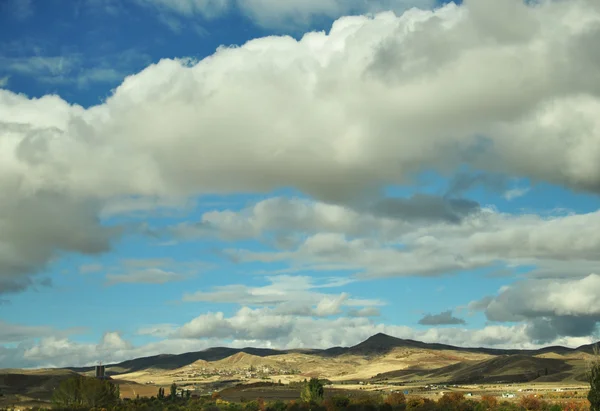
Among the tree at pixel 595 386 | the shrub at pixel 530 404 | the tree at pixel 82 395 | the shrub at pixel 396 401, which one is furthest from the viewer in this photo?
the tree at pixel 82 395

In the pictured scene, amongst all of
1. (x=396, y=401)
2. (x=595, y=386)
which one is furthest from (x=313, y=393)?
(x=595, y=386)

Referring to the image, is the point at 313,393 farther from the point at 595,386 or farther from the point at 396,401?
the point at 595,386

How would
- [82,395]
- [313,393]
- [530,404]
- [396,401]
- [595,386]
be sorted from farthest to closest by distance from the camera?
[82,395]
[313,393]
[396,401]
[530,404]
[595,386]

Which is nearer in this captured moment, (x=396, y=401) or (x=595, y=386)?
(x=595, y=386)

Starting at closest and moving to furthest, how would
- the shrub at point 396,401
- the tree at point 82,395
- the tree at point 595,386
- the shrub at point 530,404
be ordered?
the tree at point 595,386 → the shrub at point 530,404 → the shrub at point 396,401 → the tree at point 82,395

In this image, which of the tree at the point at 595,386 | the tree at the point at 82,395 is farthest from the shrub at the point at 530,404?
the tree at the point at 82,395

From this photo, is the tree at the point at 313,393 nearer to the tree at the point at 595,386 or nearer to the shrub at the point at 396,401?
the shrub at the point at 396,401

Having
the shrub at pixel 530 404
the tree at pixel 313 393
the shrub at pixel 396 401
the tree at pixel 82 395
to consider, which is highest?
the tree at pixel 82 395

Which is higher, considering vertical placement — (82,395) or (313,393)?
(82,395)

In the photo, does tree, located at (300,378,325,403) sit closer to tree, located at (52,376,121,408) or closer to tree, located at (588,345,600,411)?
tree, located at (52,376,121,408)

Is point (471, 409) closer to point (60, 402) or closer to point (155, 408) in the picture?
point (155, 408)

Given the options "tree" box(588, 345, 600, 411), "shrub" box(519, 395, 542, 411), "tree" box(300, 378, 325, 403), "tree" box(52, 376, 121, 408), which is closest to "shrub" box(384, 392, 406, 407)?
"tree" box(300, 378, 325, 403)

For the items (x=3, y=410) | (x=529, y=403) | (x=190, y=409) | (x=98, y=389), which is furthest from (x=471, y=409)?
(x=3, y=410)

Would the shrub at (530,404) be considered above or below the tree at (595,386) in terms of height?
below
